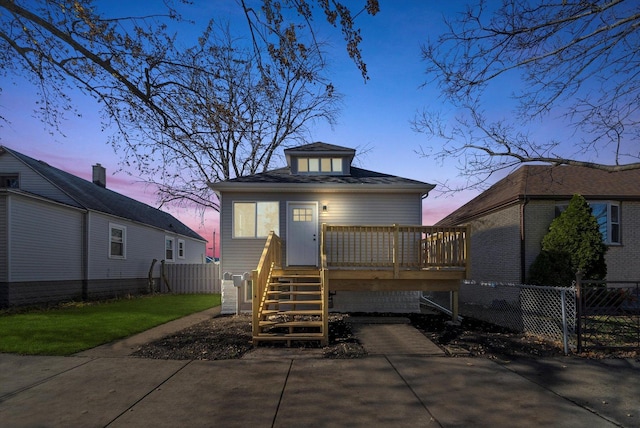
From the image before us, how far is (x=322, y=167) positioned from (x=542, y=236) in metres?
7.45

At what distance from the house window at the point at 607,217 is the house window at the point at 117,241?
1697cm

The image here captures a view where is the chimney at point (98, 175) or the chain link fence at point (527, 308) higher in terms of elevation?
the chimney at point (98, 175)

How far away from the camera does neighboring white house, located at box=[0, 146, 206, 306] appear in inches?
465

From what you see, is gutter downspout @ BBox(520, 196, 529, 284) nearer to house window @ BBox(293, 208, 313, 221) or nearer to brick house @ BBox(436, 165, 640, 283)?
brick house @ BBox(436, 165, 640, 283)

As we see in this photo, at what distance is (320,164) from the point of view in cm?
1245

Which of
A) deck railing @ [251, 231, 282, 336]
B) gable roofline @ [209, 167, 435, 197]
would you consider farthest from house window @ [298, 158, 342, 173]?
deck railing @ [251, 231, 282, 336]

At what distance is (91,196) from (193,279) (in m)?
5.75

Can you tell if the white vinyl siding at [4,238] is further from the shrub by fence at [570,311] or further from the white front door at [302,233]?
the shrub by fence at [570,311]

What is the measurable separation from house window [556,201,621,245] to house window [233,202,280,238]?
30.8 feet

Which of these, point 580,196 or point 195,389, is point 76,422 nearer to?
point 195,389

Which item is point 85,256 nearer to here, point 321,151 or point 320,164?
point 320,164

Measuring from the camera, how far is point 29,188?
1445 centimetres

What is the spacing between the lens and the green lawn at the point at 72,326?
6648 millimetres

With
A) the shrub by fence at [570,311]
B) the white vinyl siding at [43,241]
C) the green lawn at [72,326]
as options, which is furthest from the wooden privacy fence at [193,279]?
the shrub by fence at [570,311]
